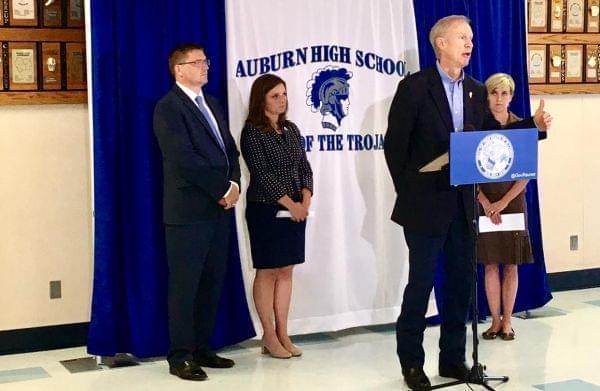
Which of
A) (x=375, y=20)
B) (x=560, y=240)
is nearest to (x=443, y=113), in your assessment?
(x=375, y=20)

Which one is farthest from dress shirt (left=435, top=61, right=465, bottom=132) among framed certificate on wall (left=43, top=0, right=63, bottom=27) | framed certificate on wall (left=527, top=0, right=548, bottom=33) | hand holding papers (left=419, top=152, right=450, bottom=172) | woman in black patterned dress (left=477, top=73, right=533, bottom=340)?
framed certificate on wall (left=527, top=0, right=548, bottom=33)

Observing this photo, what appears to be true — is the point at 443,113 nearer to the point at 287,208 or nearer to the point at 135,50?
the point at 287,208

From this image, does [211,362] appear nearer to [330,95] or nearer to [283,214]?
[283,214]

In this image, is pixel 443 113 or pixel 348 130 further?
pixel 348 130

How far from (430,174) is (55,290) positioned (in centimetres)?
233

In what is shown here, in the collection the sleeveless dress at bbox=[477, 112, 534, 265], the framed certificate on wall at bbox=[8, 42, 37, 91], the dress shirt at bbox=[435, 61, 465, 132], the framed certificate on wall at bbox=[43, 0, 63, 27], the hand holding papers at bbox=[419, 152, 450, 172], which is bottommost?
the sleeveless dress at bbox=[477, 112, 534, 265]

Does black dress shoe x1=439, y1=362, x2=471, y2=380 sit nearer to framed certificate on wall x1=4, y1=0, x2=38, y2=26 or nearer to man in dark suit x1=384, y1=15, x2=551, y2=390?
man in dark suit x1=384, y1=15, x2=551, y2=390

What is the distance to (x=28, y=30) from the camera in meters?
5.30

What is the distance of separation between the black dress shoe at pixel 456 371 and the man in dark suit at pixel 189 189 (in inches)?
47.3

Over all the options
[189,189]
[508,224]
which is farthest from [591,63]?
[189,189]

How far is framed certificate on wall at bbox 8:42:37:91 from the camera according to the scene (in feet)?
17.4

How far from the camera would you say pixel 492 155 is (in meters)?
4.20

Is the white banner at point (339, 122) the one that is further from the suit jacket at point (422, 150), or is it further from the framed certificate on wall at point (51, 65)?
the suit jacket at point (422, 150)

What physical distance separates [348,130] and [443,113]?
50.2 inches
